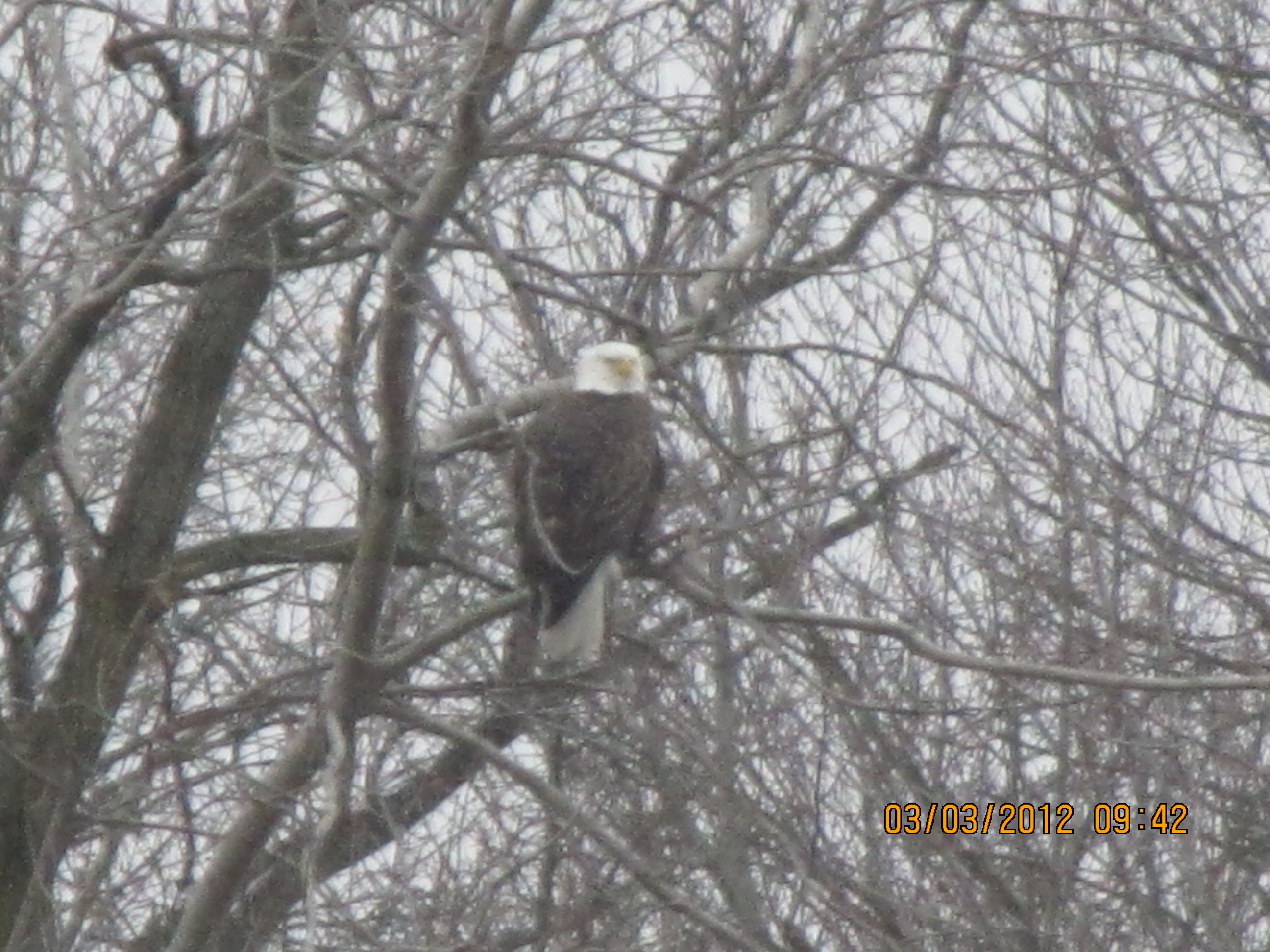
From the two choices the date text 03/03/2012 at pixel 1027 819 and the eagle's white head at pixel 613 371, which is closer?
the date text 03/03/2012 at pixel 1027 819

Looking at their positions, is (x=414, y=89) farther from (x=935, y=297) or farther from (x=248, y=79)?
(x=935, y=297)

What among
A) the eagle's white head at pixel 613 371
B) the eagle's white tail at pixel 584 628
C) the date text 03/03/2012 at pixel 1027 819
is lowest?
the date text 03/03/2012 at pixel 1027 819

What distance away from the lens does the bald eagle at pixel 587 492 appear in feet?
20.1

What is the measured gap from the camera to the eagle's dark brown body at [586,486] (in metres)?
6.15

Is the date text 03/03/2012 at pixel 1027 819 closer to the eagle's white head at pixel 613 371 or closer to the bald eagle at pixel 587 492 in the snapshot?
the bald eagle at pixel 587 492

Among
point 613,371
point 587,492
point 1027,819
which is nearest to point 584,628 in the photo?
point 587,492

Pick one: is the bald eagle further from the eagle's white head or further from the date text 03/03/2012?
the date text 03/03/2012

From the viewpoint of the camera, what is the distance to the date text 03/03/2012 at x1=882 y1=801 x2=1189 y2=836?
5668 mm

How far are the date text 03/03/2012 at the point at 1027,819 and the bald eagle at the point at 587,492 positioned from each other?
1012mm

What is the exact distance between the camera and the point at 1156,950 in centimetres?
547

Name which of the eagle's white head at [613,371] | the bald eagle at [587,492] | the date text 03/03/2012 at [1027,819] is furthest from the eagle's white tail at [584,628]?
the date text 03/03/2012 at [1027,819]

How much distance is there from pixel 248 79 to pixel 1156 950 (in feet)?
10.5

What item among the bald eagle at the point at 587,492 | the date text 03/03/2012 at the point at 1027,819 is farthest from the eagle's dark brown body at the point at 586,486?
the date text 03/03/2012 at the point at 1027,819

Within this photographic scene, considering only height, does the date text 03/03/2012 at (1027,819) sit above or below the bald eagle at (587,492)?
below
